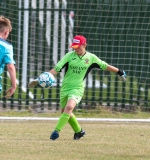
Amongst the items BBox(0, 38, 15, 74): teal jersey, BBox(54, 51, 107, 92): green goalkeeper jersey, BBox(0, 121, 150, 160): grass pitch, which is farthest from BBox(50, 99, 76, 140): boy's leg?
BBox(0, 38, 15, 74): teal jersey

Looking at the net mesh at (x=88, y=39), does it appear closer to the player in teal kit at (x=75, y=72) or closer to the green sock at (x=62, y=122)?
the player in teal kit at (x=75, y=72)

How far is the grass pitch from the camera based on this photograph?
25.1 ft

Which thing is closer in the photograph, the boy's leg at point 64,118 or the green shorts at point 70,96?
the boy's leg at point 64,118

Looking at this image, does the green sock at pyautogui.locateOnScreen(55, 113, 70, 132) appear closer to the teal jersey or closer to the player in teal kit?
the player in teal kit

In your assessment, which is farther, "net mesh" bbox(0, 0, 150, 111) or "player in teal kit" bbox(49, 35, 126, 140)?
"net mesh" bbox(0, 0, 150, 111)

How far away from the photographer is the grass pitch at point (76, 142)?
25.1ft

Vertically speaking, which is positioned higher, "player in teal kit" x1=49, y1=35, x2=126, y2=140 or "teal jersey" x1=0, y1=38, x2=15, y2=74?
"teal jersey" x1=0, y1=38, x2=15, y2=74

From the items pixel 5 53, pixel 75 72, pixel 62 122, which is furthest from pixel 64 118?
pixel 5 53

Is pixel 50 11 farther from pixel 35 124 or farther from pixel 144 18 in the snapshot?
pixel 35 124

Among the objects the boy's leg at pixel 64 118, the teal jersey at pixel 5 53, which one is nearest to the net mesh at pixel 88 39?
the boy's leg at pixel 64 118

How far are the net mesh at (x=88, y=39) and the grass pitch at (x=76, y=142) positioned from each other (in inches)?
65.1

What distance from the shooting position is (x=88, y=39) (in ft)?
43.2

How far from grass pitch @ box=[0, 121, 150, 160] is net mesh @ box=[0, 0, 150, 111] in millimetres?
1653

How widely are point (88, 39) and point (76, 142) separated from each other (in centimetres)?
458
